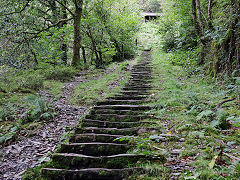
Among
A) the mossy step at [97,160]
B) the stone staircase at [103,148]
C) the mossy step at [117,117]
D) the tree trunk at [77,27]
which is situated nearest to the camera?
the stone staircase at [103,148]

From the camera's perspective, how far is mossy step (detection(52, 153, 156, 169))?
288cm

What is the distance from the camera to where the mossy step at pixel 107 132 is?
12.0 feet

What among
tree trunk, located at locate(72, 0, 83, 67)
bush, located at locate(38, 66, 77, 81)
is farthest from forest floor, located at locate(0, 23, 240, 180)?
tree trunk, located at locate(72, 0, 83, 67)

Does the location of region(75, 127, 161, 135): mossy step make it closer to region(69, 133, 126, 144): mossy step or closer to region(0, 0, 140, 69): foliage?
region(69, 133, 126, 144): mossy step

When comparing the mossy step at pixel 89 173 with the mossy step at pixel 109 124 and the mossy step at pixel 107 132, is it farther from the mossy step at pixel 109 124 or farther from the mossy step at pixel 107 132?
the mossy step at pixel 109 124

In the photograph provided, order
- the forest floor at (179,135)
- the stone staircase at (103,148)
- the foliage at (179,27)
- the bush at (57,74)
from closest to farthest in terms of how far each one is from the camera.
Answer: the forest floor at (179,135) < the stone staircase at (103,148) < the bush at (57,74) < the foliage at (179,27)

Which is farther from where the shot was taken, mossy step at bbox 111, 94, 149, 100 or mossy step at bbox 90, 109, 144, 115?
mossy step at bbox 111, 94, 149, 100

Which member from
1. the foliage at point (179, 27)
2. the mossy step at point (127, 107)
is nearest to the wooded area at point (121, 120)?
the mossy step at point (127, 107)

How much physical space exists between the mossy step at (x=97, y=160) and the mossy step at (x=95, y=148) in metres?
0.22

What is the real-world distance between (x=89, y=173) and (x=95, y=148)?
0.64 m

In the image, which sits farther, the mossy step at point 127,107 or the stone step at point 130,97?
the stone step at point 130,97

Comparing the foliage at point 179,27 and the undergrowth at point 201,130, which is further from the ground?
the foliage at point 179,27

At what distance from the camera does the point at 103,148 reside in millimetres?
3289

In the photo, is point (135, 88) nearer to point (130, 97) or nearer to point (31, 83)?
point (130, 97)
